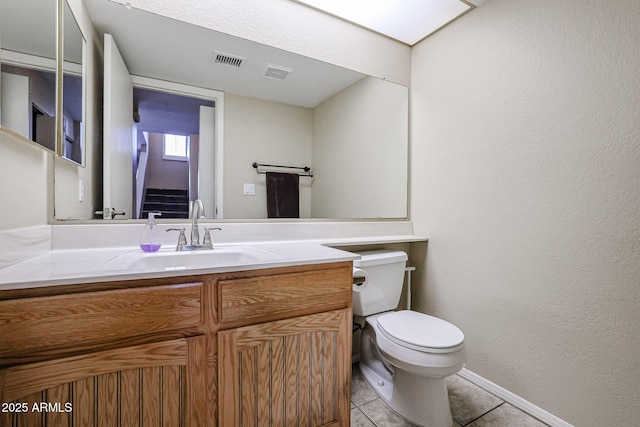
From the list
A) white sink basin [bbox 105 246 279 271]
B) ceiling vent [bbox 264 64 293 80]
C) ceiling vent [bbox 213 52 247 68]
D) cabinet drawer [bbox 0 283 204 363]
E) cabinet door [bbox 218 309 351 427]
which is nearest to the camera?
cabinet drawer [bbox 0 283 204 363]

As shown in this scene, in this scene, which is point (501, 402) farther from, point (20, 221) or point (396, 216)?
point (20, 221)

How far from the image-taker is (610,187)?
3.67 feet

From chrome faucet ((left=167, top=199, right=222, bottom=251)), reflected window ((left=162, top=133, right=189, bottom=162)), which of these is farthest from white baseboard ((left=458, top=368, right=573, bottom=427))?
reflected window ((left=162, top=133, right=189, bottom=162))

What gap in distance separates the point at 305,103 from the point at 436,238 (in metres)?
1.21

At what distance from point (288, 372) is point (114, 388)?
518 mm

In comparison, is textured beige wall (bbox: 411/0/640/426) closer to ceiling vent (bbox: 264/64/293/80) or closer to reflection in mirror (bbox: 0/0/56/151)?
ceiling vent (bbox: 264/64/293/80)

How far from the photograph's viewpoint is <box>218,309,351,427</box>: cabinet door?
91cm

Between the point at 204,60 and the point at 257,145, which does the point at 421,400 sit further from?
the point at 204,60

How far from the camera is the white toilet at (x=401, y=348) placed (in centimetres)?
122

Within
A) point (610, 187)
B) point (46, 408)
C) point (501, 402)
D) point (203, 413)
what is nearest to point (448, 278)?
point (501, 402)

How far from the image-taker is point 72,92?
117 cm

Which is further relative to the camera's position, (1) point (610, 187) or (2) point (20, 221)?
(1) point (610, 187)

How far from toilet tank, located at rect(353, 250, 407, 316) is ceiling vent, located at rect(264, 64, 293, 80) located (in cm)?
116

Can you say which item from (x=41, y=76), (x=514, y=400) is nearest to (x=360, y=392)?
(x=514, y=400)
